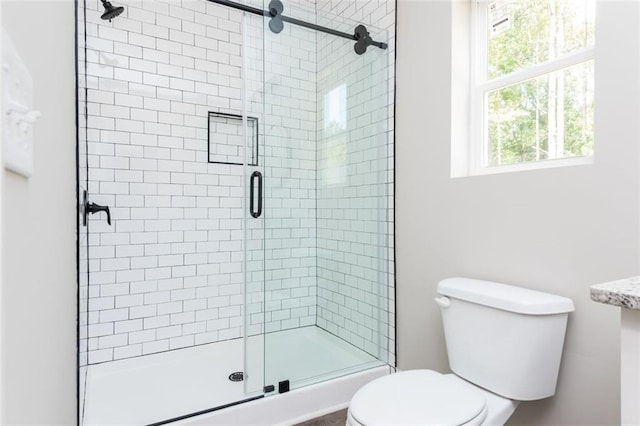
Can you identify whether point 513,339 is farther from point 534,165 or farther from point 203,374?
point 203,374

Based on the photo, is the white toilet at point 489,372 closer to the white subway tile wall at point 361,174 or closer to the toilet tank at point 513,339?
the toilet tank at point 513,339

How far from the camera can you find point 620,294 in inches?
25.2

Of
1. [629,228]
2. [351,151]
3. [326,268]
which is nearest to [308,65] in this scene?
[351,151]

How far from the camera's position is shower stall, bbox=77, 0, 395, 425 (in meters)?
1.90

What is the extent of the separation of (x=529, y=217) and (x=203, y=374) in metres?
1.96

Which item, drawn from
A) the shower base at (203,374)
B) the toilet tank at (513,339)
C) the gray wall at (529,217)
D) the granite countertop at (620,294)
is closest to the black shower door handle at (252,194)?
the shower base at (203,374)

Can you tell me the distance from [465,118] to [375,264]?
37.5 inches

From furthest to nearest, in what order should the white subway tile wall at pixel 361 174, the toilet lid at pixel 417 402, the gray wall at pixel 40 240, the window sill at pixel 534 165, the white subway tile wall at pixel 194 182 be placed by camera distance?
the white subway tile wall at pixel 361 174, the white subway tile wall at pixel 194 182, the window sill at pixel 534 165, the toilet lid at pixel 417 402, the gray wall at pixel 40 240

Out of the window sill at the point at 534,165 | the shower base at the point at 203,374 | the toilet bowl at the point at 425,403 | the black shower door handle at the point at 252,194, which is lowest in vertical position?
the shower base at the point at 203,374

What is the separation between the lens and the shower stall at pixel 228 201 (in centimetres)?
190

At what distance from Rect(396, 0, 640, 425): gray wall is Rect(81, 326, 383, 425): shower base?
0.46 meters

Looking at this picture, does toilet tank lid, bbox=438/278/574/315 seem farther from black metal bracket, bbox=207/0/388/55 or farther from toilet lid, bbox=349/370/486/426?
black metal bracket, bbox=207/0/388/55

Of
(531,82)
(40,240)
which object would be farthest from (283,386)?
(531,82)

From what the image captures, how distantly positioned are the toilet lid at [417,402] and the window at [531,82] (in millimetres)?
982
